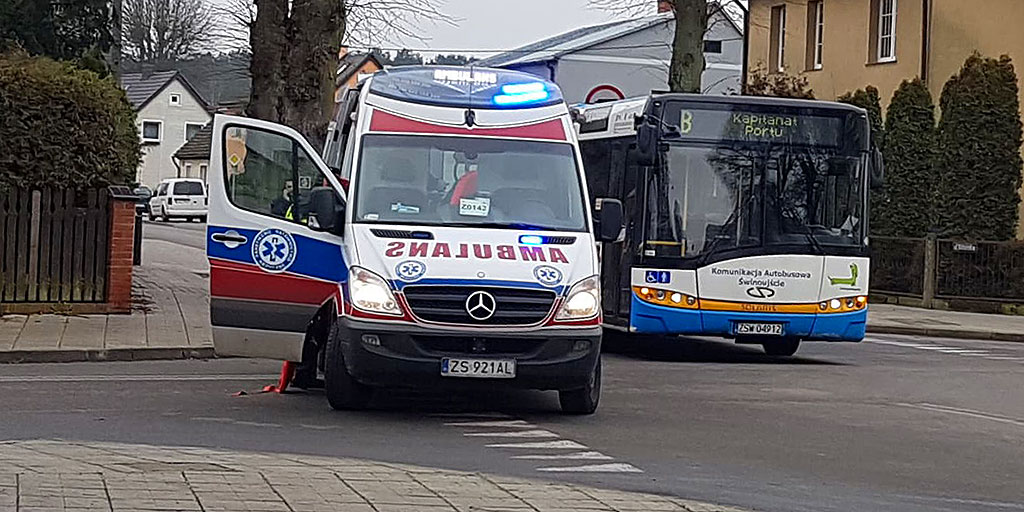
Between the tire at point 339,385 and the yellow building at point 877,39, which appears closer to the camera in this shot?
the tire at point 339,385

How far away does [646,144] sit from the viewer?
680 inches

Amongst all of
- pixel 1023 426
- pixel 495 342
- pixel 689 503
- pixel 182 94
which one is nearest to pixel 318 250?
pixel 495 342

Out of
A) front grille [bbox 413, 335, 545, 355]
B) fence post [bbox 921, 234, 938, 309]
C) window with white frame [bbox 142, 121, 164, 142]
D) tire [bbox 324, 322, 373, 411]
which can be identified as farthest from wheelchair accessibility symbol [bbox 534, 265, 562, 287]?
window with white frame [bbox 142, 121, 164, 142]

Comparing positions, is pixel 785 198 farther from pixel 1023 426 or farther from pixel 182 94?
pixel 182 94

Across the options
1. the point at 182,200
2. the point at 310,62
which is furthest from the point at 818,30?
the point at 182,200

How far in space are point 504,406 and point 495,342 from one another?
1.55 meters

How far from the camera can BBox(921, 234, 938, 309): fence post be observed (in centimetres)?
3064

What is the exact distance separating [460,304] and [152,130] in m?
80.5

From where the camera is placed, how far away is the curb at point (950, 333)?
25734 millimetres

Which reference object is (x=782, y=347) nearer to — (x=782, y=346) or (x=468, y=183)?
(x=782, y=346)

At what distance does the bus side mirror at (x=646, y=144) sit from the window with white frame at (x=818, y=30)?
24.3 meters

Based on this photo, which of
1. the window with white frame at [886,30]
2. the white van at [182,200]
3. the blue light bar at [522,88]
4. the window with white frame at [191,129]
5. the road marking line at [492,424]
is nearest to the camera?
the road marking line at [492,424]

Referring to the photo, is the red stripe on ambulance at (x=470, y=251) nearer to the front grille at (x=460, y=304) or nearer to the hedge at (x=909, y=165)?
the front grille at (x=460, y=304)

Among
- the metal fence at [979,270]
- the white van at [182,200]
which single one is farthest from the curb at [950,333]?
the white van at [182,200]
